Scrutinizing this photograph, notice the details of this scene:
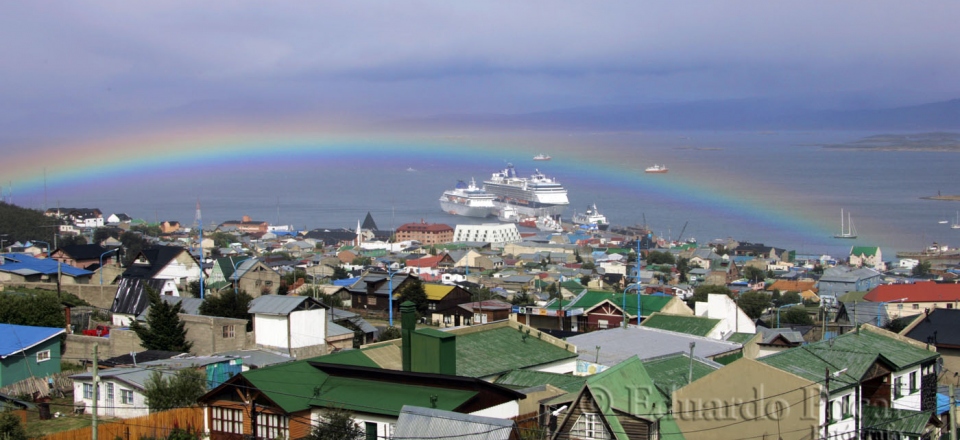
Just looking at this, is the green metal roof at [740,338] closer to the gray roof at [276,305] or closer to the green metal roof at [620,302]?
the green metal roof at [620,302]

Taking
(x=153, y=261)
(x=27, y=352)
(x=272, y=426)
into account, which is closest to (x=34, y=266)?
(x=153, y=261)

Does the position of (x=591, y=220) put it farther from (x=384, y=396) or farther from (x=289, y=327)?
(x=384, y=396)

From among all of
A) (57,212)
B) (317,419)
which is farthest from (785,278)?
(57,212)

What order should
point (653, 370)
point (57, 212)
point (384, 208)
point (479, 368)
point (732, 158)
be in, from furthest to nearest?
point (732, 158) → point (384, 208) → point (57, 212) → point (479, 368) → point (653, 370)

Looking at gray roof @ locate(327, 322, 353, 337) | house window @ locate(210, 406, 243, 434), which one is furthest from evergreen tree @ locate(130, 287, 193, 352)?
house window @ locate(210, 406, 243, 434)

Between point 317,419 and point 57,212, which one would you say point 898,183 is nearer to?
point 57,212

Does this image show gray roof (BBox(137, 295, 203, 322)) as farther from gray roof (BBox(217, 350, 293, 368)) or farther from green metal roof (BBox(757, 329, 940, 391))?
green metal roof (BBox(757, 329, 940, 391))
